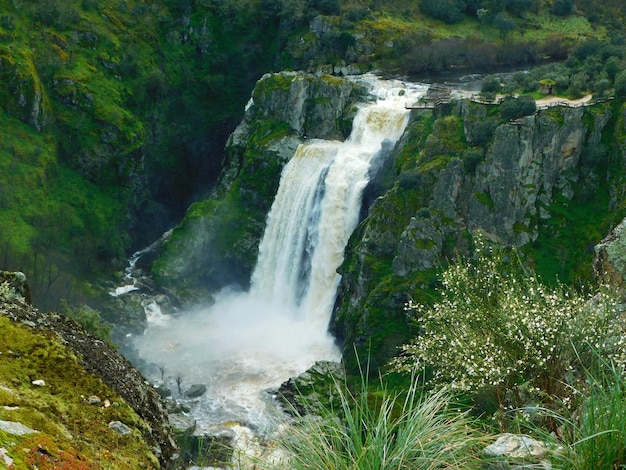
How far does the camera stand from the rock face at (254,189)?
62.8 metres

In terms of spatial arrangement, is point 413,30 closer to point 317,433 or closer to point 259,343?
point 259,343

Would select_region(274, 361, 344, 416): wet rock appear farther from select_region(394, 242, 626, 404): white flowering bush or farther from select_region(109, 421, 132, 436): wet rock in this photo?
select_region(109, 421, 132, 436): wet rock

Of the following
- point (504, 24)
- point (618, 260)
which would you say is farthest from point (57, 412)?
point (504, 24)

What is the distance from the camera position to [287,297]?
2280 inches

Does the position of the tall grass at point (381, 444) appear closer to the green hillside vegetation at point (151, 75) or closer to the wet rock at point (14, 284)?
the wet rock at point (14, 284)

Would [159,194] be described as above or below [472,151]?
below

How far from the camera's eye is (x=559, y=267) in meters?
46.0

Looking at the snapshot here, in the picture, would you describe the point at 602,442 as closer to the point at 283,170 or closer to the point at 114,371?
the point at 114,371

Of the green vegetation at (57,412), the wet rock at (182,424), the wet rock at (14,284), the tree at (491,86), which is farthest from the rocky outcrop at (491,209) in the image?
the green vegetation at (57,412)

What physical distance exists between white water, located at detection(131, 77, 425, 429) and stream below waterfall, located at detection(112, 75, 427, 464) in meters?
0.09

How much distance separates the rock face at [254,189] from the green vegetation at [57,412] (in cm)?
5070

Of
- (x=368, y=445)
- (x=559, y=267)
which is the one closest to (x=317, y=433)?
(x=368, y=445)

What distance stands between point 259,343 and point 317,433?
43778 millimetres

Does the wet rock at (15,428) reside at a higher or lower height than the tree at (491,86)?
lower
